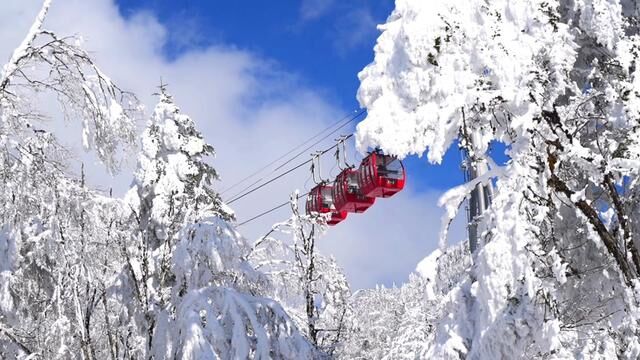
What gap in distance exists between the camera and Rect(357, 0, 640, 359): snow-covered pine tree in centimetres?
540

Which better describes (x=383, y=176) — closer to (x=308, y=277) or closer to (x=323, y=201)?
(x=323, y=201)

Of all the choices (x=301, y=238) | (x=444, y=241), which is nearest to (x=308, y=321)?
(x=301, y=238)

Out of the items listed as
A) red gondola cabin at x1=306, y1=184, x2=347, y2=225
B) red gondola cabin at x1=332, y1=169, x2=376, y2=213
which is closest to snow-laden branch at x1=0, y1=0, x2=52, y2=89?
red gondola cabin at x1=332, y1=169, x2=376, y2=213

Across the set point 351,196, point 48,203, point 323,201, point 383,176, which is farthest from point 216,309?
point 323,201

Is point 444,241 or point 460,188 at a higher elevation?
point 460,188

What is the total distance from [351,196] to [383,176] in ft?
5.70

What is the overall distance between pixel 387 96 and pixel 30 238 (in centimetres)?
536

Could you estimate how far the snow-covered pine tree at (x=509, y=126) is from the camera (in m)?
5.40

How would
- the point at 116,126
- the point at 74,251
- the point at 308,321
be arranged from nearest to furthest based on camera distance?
1. the point at 116,126
2. the point at 74,251
3. the point at 308,321

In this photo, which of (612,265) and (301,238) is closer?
(612,265)

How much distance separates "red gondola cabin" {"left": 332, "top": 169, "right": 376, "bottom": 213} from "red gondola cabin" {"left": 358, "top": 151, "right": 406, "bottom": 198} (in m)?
0.78

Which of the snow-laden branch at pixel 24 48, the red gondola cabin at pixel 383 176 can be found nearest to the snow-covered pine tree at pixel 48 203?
the snow-laden branch at pixel 24 48

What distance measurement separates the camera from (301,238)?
1330cm

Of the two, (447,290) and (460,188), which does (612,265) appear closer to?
(447,290)
